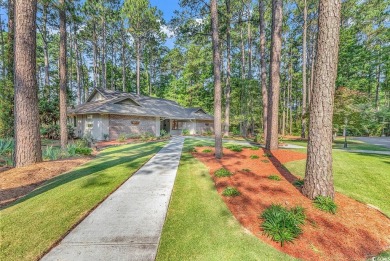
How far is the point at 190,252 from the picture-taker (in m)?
2.42

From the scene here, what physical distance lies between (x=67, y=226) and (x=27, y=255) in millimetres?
647

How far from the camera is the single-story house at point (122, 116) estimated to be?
1647 centimetres

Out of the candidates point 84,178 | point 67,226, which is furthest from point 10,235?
point 84,178

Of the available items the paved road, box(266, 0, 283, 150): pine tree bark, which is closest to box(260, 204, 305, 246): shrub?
box(266, 0, 283, 150): pine tree bark

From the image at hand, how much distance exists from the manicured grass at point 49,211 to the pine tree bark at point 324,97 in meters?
4.75

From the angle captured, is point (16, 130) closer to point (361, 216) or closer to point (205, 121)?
point (361, 216)

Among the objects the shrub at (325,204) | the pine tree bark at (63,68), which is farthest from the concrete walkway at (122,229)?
the pine tree bark at (63,68)

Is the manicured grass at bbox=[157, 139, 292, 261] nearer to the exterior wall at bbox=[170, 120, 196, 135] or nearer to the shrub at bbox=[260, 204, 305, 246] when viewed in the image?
the shrub at bbox=[260, 204, 305, 246]

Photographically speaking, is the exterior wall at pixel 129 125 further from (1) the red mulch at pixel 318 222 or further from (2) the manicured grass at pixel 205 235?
(2) the manicured grass at pixel 205 235

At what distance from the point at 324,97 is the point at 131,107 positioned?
698 inches

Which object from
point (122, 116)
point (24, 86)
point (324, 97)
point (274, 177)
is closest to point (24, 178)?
point (24, 86)

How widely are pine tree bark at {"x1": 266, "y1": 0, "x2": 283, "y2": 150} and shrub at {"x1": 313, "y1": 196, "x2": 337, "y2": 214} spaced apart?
5.76 meters

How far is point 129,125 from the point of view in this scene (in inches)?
714

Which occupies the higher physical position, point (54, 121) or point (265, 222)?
point (54, 121)
